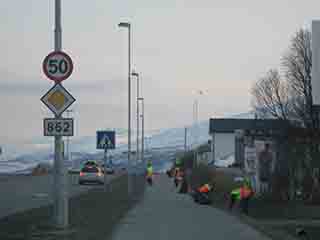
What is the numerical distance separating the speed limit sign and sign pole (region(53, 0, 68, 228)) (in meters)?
0.54

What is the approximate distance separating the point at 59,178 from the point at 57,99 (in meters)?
1.93

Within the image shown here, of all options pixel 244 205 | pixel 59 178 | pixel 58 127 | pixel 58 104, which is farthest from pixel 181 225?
pixel 244 205

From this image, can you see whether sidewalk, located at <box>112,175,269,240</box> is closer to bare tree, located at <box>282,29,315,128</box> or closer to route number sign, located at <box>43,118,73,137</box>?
route number sign, located at <box>43,118,73,137</box>

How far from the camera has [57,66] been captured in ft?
59.3

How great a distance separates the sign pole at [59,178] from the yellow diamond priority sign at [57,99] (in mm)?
Answer: 198

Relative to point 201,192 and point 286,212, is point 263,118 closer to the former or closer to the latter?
point 201,192

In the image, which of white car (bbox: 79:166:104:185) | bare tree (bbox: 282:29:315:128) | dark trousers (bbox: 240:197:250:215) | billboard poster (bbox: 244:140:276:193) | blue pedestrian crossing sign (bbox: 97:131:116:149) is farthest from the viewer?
white car (bbox: 79:166:104:185)

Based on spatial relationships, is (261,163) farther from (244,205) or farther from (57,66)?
(57,66)

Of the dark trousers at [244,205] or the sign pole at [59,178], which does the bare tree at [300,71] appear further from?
the sign pole at [59,178]

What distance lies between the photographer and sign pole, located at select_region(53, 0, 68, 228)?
1834cm

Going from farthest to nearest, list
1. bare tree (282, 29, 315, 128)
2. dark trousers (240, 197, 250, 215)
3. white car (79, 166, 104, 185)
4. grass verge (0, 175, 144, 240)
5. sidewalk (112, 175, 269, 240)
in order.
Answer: white car (79, 166, 104, 185) < bare tree (282, 29, 315, 128) < dark trousers (240, 197, 250, 215) < sidewalk (112, 175, 269, 240) < grass verge (0, 175, 144, 240)

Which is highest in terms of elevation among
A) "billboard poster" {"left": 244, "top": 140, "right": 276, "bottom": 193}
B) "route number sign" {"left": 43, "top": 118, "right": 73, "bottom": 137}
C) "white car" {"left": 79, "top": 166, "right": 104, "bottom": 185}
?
"route number sign" {"left": 43, "top": 118, "right": 73, "bottom": 137}

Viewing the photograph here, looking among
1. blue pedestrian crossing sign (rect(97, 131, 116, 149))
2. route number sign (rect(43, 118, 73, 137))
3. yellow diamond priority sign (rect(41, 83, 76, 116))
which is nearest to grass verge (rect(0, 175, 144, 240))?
route number sign (rect(43, 118, 73, 137))

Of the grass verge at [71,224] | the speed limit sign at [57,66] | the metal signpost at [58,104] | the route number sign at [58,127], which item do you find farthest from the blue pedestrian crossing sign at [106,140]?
the speed limit sign at [57,66]
